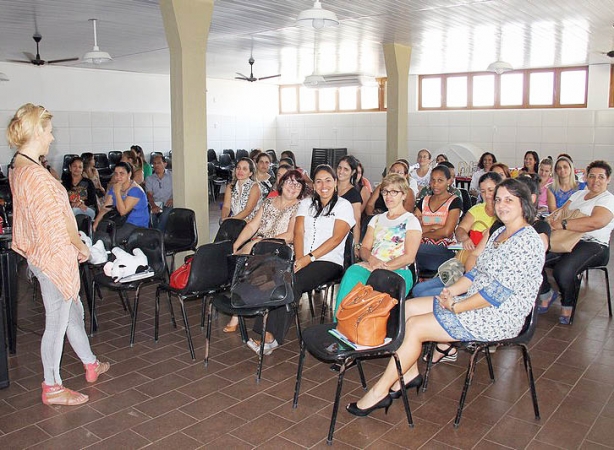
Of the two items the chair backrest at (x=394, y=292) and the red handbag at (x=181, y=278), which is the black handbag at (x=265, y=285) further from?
the chair backrest at (x=394, y=292)

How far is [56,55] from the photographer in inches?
428

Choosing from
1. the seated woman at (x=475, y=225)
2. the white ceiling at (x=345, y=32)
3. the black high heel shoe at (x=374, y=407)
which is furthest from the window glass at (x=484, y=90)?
the black high heel shoe at (x=374, y=407)

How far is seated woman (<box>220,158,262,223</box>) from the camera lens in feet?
18.2

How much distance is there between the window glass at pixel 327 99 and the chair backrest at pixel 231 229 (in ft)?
37.3

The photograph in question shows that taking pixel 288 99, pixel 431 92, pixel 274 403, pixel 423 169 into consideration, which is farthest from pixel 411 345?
pixel 288 99

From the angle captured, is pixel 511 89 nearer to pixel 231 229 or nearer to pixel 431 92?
pixel 431 92

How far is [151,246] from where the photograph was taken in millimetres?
4441

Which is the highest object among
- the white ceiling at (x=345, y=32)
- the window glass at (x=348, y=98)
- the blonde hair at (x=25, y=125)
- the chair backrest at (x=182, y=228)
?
the white ceiling at (x=345, y=32)

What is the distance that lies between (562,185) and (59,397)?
195 inches

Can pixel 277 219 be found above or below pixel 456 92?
below

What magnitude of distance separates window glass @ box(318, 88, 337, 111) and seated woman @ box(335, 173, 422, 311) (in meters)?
12.1

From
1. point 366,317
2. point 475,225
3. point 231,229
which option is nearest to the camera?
point 366,317

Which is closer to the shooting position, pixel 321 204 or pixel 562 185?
pixel 321 204

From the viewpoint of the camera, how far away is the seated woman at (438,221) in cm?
462
